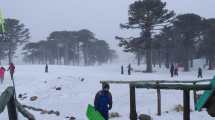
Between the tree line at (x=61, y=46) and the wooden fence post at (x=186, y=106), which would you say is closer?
the wooden fence post at (x=186, y=106)

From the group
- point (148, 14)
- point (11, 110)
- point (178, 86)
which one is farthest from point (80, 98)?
point (148, 14)

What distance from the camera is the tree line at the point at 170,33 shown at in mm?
50875

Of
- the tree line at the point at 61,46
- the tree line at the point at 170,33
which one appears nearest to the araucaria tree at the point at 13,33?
the tree line at the point at 61,46

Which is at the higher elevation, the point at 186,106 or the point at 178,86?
the point at 178,86

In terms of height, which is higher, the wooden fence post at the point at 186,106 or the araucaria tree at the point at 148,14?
the araucaria tree at the point at 148,14

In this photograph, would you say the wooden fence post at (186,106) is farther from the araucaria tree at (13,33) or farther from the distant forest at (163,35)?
the araucaria tree at (13,33)

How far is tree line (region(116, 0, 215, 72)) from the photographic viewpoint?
50875 millimetres

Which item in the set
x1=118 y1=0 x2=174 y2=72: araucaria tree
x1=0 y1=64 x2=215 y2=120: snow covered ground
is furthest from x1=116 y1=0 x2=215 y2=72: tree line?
x1=0 y1=64 x2=215 y2=120: snow covered ground

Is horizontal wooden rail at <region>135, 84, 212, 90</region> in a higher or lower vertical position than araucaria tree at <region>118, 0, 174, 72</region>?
lower

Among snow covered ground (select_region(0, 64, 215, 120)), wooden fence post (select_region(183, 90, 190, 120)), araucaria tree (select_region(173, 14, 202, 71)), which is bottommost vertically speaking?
snow covered ground (select_region(0, 64, 215, 120))

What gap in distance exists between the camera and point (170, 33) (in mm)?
65562

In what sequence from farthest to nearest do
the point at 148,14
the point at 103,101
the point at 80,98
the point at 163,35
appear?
the point at 163,35 < the point at 148,14 < the point at 80,98 < the point at 103,101

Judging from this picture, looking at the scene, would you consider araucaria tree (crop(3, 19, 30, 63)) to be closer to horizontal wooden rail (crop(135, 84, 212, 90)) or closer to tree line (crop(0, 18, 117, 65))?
tree line (crop(0, 18, 117, 65))

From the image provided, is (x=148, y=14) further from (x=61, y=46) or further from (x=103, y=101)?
(x=61, y=46)
